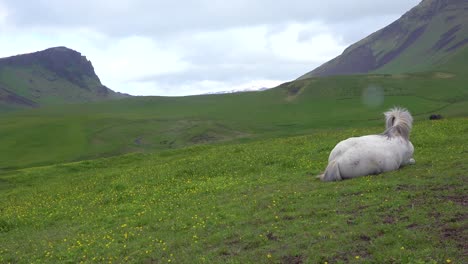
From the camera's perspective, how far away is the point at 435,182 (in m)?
15.5

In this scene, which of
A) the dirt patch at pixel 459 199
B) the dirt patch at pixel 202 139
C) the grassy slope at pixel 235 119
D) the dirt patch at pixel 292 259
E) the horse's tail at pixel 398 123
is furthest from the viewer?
the dirt patch at pixel 202 139

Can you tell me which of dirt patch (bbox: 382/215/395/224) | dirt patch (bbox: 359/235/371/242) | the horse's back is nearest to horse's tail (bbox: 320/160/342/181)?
the horse's back

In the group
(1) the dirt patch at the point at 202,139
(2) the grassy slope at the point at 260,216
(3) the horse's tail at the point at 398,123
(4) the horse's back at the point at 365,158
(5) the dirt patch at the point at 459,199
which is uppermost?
(3) the horse's tail at the point at 398,123

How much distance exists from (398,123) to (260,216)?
30.3 ft

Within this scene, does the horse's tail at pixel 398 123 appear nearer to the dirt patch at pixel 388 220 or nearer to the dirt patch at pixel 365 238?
the dirt patch at pixel 388 220

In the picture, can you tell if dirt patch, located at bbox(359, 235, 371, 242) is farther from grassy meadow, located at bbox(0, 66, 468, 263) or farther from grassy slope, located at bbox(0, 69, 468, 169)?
grassy slope, located at bbox(0, 69, 468, 169)

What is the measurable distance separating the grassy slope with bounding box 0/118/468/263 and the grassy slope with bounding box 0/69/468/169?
228 ft

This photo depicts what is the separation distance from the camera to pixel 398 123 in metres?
20.4

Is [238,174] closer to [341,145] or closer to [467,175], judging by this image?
[341,145]

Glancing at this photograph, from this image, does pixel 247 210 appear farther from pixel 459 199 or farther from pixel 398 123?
pixel 398 123

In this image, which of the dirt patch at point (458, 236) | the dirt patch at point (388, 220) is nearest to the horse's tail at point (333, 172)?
the dirt patch at point (388, 220)

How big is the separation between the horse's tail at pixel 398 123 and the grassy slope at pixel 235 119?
75.4 m

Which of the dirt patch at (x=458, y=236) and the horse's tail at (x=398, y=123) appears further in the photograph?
the horse's tail at (x=398, y=123)

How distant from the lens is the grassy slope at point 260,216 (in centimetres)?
1106
